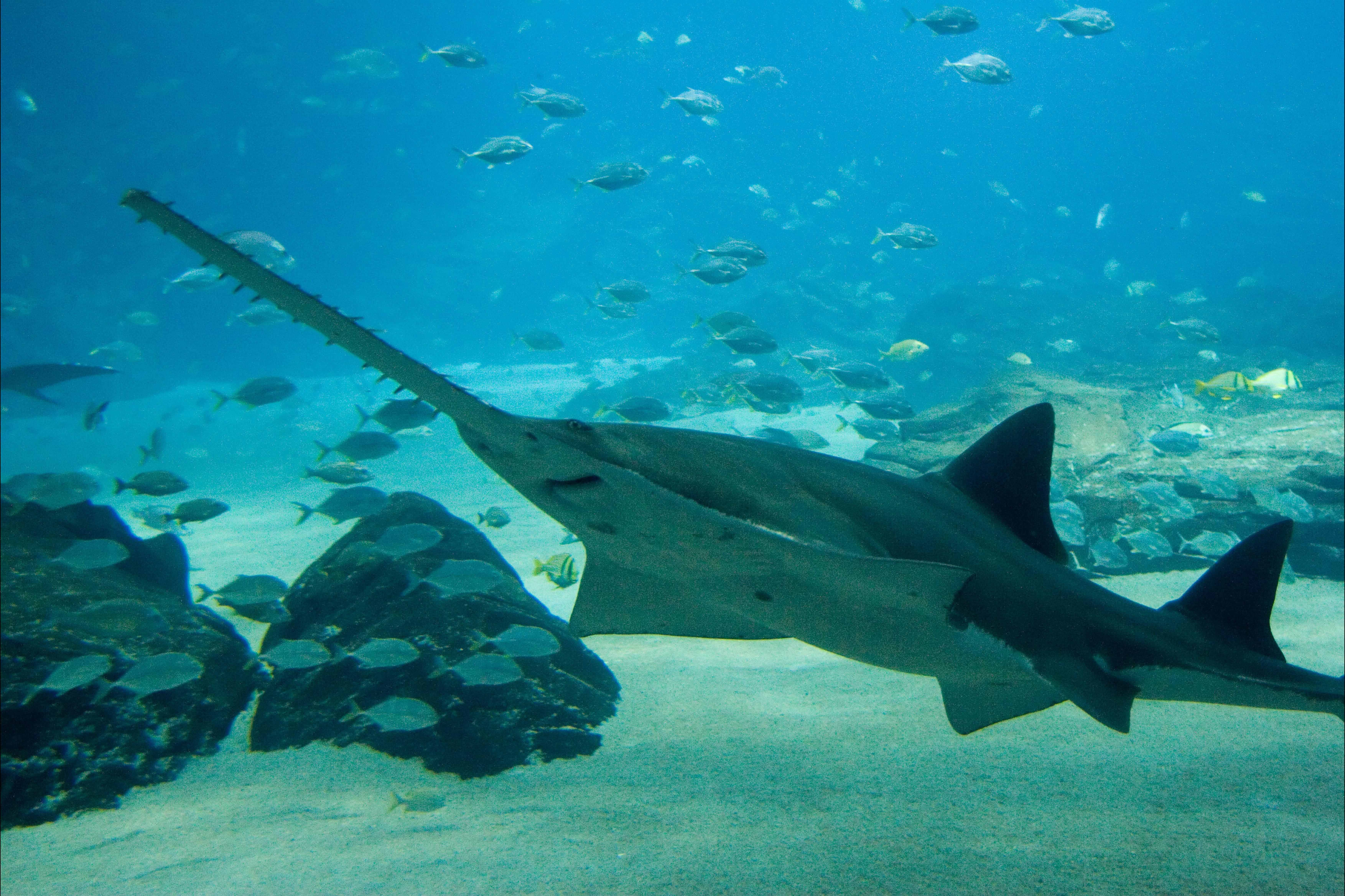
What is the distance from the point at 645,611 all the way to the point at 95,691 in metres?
3.39

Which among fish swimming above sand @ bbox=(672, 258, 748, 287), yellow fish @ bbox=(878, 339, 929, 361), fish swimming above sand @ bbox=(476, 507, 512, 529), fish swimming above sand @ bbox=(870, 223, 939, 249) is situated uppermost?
fish swimming above sand @ bbox=(870, 223, 939, 249)

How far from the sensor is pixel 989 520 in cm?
221

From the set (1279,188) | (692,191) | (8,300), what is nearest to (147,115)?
(8,300)

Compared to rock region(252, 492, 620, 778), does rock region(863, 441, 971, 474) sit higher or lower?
higher

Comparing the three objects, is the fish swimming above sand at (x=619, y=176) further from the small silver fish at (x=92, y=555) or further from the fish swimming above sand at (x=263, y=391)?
the small silver fish at (x=92, y=555)

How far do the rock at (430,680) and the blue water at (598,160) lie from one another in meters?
21.8

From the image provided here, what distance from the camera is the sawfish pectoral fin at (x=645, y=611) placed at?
2131mm

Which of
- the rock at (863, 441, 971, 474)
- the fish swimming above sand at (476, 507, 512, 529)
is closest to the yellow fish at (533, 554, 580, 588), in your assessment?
the fish swimming above sand at (476, 507, 512, 529)

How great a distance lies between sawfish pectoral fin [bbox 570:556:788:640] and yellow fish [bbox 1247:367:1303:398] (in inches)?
440

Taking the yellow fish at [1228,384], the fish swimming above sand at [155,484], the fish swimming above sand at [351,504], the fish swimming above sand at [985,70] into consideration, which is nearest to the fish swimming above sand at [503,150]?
the fish swimming above sand at [351,504]

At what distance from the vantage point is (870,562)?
4.96 ft

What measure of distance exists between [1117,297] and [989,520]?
32710 mm

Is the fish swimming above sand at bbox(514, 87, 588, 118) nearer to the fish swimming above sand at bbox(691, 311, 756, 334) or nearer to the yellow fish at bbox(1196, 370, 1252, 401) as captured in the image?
the fish swimming above sand at bbox(691, 311, 756, 334)

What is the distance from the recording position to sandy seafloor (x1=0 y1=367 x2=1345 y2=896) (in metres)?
2.32
